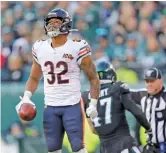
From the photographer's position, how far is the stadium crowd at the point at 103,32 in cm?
1020

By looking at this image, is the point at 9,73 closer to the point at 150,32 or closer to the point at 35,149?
the point at 35,149

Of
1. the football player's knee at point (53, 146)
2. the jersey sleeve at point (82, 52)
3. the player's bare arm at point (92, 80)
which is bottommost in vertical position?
the football player's knee at point (53, 146)

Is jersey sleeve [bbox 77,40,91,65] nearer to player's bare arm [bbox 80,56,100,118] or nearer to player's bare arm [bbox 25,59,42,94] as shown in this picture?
player's bare arm [bbox 80,56,100,118]

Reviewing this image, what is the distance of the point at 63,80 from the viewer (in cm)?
610

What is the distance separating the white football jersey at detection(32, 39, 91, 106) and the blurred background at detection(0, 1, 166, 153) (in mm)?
3612

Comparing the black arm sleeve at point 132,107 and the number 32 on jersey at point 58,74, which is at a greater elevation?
the number 32 on jersey at point 58,74

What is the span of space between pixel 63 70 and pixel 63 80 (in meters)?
0.09

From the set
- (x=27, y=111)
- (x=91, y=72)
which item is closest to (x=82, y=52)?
(x=91, y=72)

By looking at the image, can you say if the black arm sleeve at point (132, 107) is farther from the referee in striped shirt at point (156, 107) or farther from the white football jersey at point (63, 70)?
the white football jersey at point (63, 70)

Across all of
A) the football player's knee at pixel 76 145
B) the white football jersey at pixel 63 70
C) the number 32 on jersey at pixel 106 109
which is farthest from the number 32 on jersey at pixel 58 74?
the number 32 on jersey at pixel 106 109

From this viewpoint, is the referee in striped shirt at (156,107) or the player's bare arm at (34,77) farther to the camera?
the referee in striped shirt at (156,107)

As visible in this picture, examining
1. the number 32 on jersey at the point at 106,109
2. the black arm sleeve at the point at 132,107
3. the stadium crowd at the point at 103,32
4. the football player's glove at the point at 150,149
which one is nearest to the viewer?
the black arm sleeve at the point at 132,107

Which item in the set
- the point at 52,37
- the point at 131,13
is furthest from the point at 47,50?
the point at 131,13

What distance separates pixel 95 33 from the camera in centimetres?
1053
